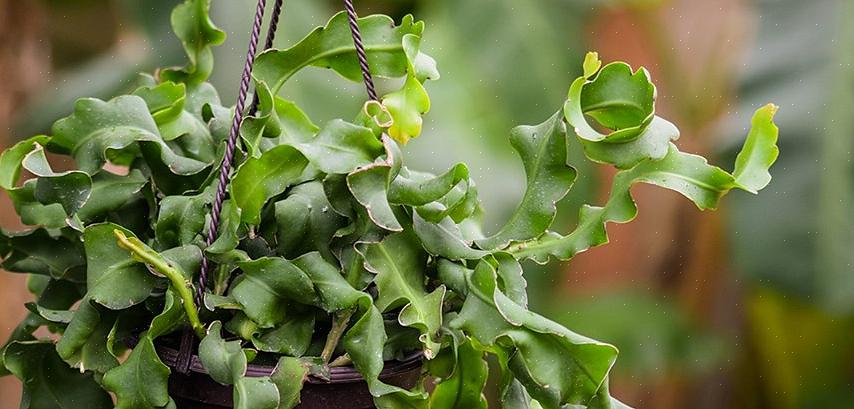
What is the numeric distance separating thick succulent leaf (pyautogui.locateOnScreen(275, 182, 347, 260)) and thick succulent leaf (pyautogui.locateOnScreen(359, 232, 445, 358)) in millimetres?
36

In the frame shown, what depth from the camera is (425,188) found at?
56 cm

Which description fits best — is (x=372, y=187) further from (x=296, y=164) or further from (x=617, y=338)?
(x=617, y=338)

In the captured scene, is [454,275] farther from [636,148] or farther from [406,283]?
[636,148]

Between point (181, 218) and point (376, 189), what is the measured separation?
6.1 inches

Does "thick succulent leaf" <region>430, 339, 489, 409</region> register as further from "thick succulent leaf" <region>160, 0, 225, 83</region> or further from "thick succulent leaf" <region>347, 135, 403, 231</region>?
"thick succulent leaf" <region>160, 0, 225, 83</region>

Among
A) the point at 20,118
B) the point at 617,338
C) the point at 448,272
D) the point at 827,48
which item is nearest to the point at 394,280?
the point at 448,272

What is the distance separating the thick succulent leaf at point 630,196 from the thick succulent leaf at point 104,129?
9.8 inches

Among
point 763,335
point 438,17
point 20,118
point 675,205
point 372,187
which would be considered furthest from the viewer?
point 675,205

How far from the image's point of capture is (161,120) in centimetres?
67

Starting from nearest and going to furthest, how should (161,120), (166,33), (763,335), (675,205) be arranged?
(161,120) < (166,33) < (763,335) < (675,205)

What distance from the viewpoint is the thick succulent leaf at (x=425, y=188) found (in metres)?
0.55

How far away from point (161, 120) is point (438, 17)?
73 cm

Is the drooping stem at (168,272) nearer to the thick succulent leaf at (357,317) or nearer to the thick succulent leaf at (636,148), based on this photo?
the thick succulent leaf at (357,317)

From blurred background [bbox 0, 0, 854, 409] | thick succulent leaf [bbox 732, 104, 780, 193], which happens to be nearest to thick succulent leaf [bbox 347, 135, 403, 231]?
thick succulent leaf [bbox 732, 104, 780, 193]
